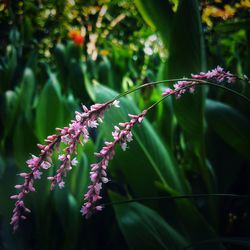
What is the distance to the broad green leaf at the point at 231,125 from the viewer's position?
492 mm

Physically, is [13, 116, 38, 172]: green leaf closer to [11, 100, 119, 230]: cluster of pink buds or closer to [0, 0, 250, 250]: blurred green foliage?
[0, 0, 250, 250]: blurred green foliage

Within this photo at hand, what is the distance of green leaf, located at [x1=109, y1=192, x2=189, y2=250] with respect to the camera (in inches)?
15.6

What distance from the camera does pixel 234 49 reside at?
2.64 feet

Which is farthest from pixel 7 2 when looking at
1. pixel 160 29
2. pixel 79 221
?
pixel 79 221

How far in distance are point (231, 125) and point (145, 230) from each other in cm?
20

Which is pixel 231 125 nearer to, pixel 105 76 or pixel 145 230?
pixel 145 230

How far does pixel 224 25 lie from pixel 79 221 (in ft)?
1.17

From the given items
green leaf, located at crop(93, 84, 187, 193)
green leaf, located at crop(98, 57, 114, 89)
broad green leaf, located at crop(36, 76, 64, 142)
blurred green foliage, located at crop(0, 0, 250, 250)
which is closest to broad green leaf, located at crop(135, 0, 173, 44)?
blurred green foliage, located at crop(0, 0, 250, 250)

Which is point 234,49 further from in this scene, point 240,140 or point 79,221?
point 79,221

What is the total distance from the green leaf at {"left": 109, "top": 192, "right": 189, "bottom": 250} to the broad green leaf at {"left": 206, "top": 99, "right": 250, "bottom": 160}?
0.16 m

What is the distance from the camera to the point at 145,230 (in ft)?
1.32

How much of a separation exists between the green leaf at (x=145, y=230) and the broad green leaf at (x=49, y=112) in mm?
209

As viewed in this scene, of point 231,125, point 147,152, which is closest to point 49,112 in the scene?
point 147,152

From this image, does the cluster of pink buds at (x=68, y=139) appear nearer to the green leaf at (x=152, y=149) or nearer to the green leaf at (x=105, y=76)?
the green leaf at (x=152, y=149)
